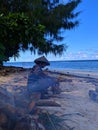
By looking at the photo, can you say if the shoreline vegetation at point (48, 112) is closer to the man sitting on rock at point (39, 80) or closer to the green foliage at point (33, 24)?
the man sitting on rock at point (39, 80)

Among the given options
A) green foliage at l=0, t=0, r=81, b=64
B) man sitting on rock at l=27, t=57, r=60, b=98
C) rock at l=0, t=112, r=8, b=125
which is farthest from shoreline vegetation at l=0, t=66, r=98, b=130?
green foliage at l=0, t=0, r=81, b=64

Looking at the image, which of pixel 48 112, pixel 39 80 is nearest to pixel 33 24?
pixel 39 80

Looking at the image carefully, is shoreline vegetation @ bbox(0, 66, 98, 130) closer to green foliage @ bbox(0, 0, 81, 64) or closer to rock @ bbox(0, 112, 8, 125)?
rock @ bbox(0, 112, 8, 125)

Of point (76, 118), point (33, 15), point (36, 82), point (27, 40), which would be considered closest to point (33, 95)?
point (36, 82)

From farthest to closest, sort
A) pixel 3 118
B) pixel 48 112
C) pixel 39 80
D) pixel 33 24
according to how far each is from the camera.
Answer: pixel 33 24 < pixel 39 80 < pixel 48 112 < pixel 3 118

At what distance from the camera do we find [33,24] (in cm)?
1719

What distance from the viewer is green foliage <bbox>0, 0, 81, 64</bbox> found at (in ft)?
52.4

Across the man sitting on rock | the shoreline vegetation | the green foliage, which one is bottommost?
the shoreline vegetation

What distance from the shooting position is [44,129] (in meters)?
5.65

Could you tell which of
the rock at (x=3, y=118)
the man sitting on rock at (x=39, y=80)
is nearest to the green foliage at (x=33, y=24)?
the man sitting on rock at (x=39, y=80)

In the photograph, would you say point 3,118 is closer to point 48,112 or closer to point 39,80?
point 48,112

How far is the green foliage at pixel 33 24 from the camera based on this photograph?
628 inches

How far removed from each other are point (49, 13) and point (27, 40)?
544cm

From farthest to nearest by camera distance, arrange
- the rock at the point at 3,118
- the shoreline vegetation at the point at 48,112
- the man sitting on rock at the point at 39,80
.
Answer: the man sitting on rock at the point at 39,80 < the shoreline vegetation at the point at 48,112 < the rock at the point at 3,118
